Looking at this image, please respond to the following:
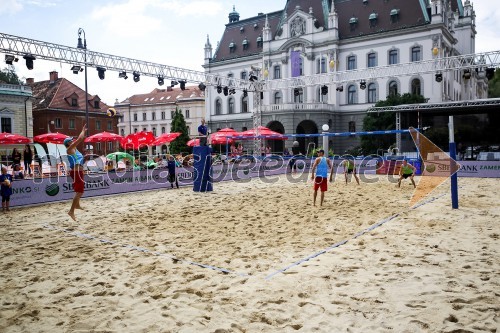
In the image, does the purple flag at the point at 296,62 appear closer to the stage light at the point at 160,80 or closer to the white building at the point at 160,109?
the white building at the point at 160,109

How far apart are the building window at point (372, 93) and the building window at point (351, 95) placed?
1.56 metres

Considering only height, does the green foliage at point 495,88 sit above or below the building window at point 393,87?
above

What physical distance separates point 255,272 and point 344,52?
130 feet

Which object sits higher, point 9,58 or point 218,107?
point 218,107

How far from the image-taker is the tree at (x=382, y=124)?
3209 centimetres

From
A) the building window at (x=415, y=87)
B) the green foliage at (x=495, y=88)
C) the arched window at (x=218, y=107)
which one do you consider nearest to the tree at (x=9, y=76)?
the arched window at (x=218, y=107)

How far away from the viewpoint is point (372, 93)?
39.7 metres

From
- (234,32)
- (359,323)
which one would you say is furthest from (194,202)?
(234,32)

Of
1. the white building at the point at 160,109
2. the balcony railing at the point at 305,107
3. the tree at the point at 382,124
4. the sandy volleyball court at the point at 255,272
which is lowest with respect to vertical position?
the sandy volleyball court at the point at 255,272

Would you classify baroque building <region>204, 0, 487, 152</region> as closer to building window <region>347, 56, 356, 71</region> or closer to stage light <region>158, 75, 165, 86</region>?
building window <region>347, 56, 356, 71</region>

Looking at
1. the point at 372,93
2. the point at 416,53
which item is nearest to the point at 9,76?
the point at 372,93

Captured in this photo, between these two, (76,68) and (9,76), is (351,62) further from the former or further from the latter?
(9,76)

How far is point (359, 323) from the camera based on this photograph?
386cm

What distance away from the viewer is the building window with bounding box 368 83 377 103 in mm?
39500
